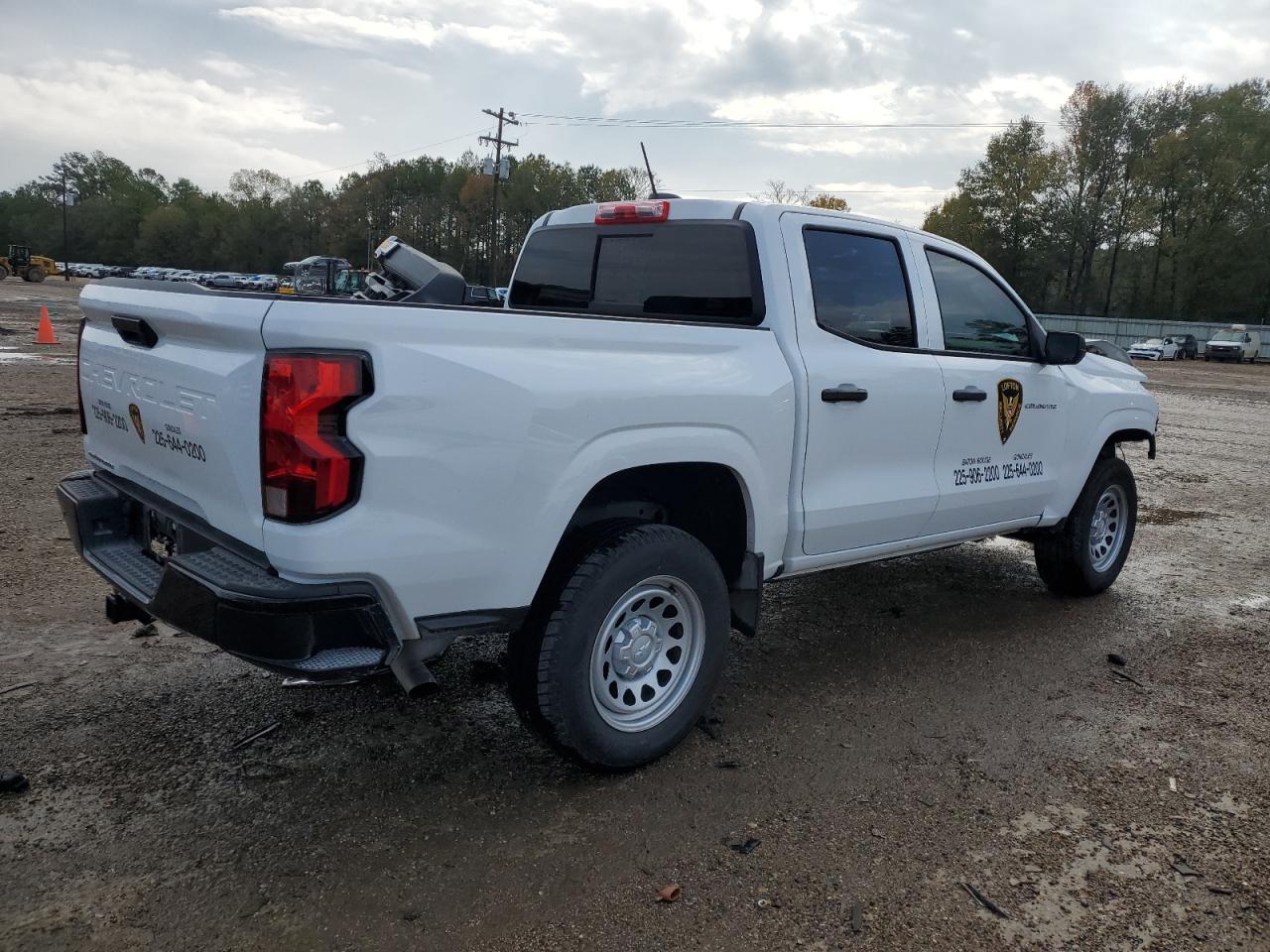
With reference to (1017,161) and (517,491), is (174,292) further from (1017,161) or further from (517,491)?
(1017,161)

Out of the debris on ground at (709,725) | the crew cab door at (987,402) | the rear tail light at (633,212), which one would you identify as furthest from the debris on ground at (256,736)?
the crew cab door at (987,402)

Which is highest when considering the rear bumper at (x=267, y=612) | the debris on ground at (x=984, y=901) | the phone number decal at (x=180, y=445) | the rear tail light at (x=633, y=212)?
the rear tail light at (x=633, y=212)

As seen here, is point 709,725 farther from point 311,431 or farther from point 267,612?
point 311,431

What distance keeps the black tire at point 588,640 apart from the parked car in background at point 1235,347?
50.0m

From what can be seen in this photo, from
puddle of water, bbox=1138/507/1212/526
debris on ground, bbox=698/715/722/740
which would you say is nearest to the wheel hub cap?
debris on ground, bbox=698/715/722/740

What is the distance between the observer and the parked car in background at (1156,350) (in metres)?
42.3

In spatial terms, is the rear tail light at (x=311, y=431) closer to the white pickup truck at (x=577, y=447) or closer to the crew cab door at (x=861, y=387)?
the white pickup truck at (x=577, y=447)

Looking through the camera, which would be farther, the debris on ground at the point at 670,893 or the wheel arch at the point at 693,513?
the wheel arch at the point at 693,513

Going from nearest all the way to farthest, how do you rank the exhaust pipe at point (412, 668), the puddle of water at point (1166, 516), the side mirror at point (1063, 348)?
the exhaust pipe at point (412, 668) < the side mirror at point (1063, 348) < the puddle of water at point (1166, 516)

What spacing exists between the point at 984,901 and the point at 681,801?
37.9 inches

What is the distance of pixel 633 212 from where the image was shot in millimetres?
4102

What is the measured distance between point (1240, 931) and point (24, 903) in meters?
3.25

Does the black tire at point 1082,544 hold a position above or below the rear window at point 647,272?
below

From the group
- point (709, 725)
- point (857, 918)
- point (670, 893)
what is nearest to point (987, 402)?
point (709, 725)
